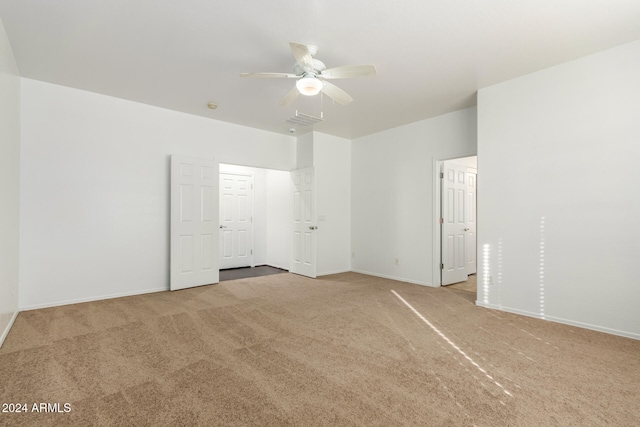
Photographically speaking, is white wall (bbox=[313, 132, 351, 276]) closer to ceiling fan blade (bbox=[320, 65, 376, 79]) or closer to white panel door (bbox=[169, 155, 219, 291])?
white panel door (bbox=[169, 155, 219, 291])

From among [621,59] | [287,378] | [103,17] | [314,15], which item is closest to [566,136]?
[621,59]

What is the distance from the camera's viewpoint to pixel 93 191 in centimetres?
414

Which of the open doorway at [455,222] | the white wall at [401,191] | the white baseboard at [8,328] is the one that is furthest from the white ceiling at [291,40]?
the white baseboard at [8,328]

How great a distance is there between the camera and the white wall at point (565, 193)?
2.96 metres

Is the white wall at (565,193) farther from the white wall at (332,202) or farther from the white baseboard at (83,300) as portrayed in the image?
the white baseboard at (83,300)

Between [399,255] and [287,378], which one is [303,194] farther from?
[287,378]

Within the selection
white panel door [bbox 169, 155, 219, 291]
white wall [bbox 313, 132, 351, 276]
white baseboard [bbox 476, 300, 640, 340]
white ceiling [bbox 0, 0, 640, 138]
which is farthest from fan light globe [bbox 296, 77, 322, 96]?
white baseboard [bbox 476, 300, 640, 340]

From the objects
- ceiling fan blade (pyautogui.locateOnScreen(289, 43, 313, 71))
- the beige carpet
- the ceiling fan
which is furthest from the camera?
the ceiling fan

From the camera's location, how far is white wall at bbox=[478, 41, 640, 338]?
2.96 metres

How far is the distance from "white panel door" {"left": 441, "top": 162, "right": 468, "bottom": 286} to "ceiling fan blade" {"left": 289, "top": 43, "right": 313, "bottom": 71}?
329 cm

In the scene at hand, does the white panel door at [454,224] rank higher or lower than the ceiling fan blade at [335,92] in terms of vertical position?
lower

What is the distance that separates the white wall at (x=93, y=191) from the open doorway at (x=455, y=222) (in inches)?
163

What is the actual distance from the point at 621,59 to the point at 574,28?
2.57ft

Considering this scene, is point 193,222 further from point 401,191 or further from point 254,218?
point 401,191
